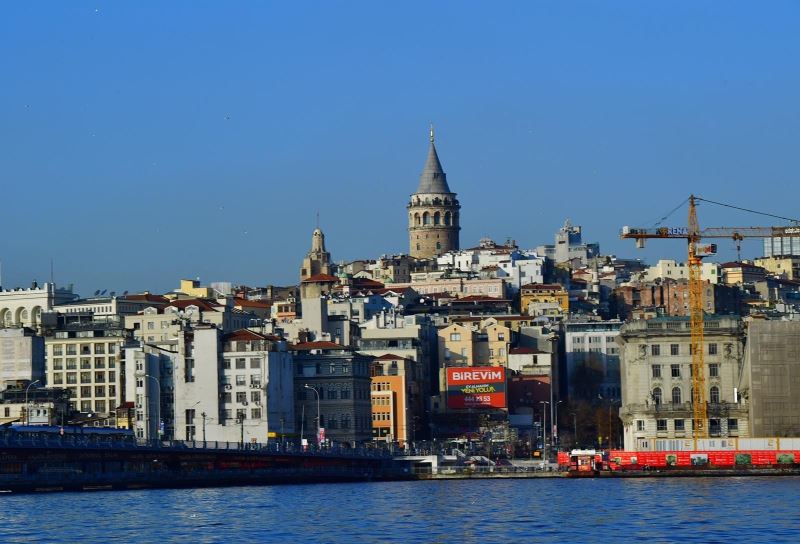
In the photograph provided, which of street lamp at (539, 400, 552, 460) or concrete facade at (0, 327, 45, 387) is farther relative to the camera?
concrete facade at (0, 327, 45, 387)

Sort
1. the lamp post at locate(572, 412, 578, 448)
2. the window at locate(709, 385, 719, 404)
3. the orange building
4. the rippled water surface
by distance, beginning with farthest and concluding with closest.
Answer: the lamp post at locate(572, 412, 578, 448), the orange building, the window at locate(709, 385, 719, 404), the rippled water surface

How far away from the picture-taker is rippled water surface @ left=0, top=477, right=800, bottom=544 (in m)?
87.4

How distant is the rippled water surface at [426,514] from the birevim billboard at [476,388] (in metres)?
53.0

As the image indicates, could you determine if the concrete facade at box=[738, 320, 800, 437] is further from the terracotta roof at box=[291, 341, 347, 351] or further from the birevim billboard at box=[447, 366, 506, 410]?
the birevim billboard at box=[447, 366, 506, 410]

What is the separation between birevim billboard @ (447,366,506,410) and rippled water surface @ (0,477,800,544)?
53.0 metres

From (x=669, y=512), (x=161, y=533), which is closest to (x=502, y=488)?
(x=669, y=512)

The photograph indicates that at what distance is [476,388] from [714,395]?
32.0 metres

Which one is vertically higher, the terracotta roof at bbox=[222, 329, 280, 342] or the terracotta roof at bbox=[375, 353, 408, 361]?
the terracotta roof at bbox=[222, 329, 280, 342]

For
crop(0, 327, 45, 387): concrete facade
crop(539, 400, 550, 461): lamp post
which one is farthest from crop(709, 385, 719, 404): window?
crop(0, 327, 45, 387): concrete facade

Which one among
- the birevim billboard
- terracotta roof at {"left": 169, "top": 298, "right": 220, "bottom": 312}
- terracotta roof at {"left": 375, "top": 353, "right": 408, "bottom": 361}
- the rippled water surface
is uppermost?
terracotta roof at {"left": 169, "top": 298, "right": 220, "bottom": 312}

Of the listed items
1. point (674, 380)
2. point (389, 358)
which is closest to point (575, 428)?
point (389, 358)

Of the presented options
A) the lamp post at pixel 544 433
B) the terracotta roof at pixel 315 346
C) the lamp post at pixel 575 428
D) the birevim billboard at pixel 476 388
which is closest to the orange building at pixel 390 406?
the terracotta roof at pixel 315 346

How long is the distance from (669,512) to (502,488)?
1159 inches

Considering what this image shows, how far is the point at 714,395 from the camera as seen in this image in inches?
6132
